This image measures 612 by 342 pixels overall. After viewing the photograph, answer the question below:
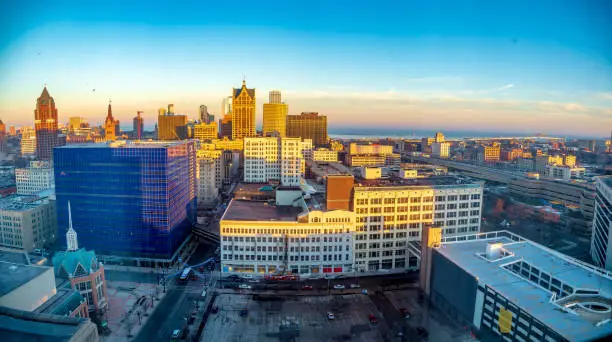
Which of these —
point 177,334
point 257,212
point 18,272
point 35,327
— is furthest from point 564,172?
point 35,327

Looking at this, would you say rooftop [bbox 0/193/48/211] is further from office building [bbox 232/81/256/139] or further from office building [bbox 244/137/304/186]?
office building [bbox 232/81/256/139]

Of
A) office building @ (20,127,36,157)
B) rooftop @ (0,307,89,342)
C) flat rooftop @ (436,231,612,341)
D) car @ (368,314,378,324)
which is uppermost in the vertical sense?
office building @ (20,127,36,157)

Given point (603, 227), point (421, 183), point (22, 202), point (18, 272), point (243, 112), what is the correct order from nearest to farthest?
point (18, 272) → point (603, 227) → point (421, 183) → point (22, 202) → point (243, 112)

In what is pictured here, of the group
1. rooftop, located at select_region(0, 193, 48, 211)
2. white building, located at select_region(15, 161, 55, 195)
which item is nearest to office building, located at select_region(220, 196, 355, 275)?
rooftop, located at select_region(0, 193, 48, 211)

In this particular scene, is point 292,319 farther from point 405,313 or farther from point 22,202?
point 22,202

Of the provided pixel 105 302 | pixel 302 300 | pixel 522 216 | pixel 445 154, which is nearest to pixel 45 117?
pixel 105 302

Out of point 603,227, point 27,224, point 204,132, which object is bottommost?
point 27,224
